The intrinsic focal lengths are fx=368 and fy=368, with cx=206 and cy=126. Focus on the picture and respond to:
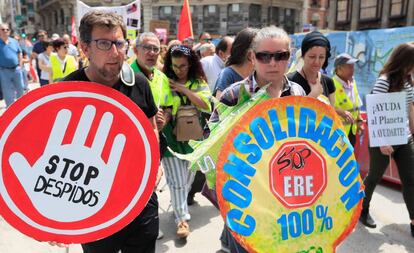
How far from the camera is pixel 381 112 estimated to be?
10.8ft

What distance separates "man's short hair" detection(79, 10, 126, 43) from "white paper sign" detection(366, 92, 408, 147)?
96.6 inches

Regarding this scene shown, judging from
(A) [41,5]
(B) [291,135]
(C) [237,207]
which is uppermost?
(A) [41,5]

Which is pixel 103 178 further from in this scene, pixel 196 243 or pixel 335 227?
pixel 196 243

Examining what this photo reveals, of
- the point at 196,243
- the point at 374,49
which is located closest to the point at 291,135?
the point at 196,243

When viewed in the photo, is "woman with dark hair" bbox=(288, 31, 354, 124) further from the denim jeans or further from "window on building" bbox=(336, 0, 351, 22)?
"window on building" bbox=(336, 0, 351, 22)

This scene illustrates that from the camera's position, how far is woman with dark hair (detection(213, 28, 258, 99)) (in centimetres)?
303

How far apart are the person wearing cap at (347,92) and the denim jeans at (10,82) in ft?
21.3

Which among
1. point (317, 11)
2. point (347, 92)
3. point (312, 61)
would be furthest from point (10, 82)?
point (317, 11)

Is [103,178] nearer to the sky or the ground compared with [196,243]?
nearer to the sky

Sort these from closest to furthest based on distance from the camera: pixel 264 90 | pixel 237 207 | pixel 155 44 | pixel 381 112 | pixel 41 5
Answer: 1. pixel 237 207
2. pixel 264 90
3. pixel 155 44
4. pixel 381 112
5. pixel 41 5

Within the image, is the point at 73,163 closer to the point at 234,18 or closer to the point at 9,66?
the point at 9,66

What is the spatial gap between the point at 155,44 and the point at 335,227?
6.76 ft

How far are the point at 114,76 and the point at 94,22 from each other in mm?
259

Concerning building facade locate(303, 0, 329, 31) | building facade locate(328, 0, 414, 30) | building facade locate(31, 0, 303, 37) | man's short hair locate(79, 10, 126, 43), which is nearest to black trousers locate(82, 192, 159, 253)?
man's short hair locate(79, 10, 126, 43)
